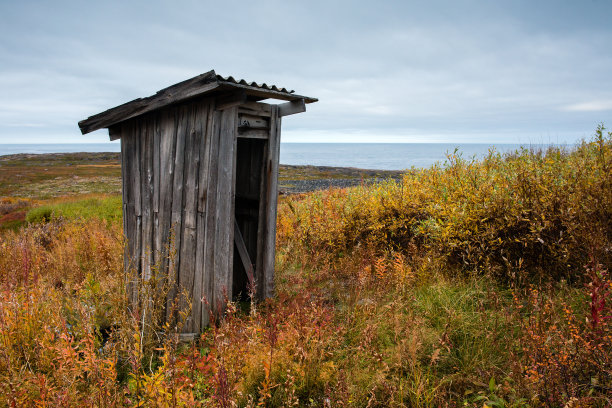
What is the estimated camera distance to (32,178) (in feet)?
136

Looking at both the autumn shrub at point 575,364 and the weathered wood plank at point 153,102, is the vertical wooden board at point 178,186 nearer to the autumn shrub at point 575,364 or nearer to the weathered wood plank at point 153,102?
the weathered wood plank at point 153,102

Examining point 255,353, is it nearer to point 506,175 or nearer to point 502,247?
point 502,247

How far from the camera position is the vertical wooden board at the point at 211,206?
4098 mm

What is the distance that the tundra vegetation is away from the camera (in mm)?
2551

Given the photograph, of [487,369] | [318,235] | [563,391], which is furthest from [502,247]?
[318,235]

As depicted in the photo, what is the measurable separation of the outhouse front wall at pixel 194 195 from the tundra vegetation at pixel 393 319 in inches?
14.6

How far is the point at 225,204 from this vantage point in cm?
412

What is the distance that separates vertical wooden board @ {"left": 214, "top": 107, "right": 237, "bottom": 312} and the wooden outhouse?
0.04ft

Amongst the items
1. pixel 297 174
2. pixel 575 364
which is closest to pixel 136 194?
pixel 575 364

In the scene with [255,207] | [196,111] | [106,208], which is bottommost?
[106,208]

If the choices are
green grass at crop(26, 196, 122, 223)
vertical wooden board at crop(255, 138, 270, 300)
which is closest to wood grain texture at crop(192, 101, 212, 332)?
vertical wooden board at crop(255, 138, 270, 300)

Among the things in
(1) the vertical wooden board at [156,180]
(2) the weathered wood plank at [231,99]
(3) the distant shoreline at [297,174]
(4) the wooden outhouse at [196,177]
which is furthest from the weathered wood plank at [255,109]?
(3) the distant shoreline at [297,174]

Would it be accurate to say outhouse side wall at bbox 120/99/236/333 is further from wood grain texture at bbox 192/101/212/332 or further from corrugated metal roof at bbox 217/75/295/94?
corrugated metal roof at bbox 217/75/295/94

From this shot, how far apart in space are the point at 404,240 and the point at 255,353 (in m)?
3.74
